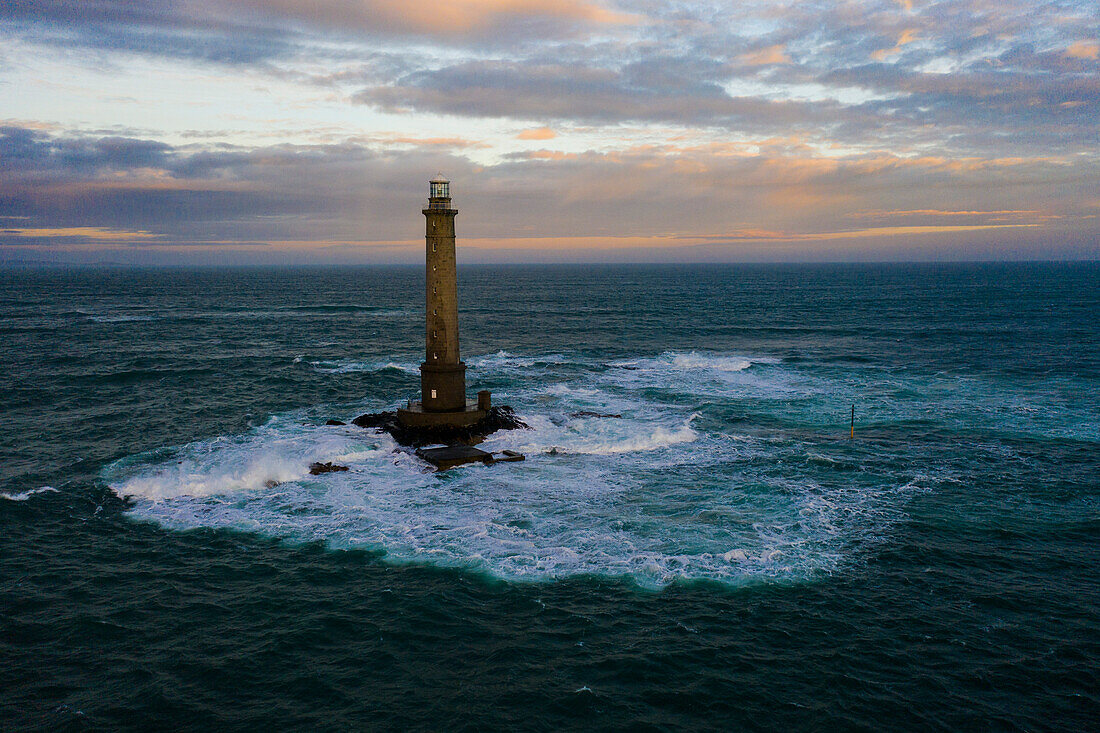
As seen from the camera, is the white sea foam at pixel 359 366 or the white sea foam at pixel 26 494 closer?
the white sea foam at pixel 26 494

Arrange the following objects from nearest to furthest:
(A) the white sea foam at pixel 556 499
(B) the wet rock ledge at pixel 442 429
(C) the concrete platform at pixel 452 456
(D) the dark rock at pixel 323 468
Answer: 1. (A) the white sea foam at pixel 556 499
2. (D) the dark rock at pixel 323 468
3. (C) the concrete platform at pixel 452 456
4. (B) the wet rock ledge at pixel 442 429

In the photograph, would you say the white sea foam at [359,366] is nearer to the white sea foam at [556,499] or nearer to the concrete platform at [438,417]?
the white sea foam at [556,499]

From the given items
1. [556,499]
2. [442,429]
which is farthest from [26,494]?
[556,499]

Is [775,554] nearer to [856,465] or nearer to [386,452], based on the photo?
[856,465]

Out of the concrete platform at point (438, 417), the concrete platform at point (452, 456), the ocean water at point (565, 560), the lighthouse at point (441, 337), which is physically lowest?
the ocean water at point (565, 560)

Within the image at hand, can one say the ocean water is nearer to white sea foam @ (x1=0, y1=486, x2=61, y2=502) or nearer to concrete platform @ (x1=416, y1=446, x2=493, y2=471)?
white sea foam @ (x1=0, y1=486, x2=61, y2=502)

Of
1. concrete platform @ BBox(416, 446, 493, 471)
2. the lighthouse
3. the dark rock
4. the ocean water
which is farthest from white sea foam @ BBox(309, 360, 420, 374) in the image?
the dark rock

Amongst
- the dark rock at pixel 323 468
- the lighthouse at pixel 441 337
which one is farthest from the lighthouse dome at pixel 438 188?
the dark rock at pixel 323 468
